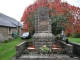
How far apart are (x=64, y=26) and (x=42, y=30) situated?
7812 mm

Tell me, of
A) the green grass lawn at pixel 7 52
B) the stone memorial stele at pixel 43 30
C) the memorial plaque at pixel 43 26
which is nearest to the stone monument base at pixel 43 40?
the stone memorial stele at pixel 43 30

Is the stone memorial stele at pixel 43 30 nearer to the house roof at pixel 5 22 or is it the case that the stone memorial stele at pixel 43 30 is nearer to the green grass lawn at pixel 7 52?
the green grass lawn at pixel 7 52

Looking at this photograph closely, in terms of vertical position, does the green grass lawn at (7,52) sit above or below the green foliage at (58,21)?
below

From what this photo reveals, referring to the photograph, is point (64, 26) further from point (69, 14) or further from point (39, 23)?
point (39, 23)

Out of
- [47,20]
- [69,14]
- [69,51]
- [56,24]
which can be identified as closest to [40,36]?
[47,20]

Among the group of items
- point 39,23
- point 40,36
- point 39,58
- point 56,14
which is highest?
point 56,14

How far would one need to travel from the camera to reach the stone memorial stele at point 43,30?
13.1 meters

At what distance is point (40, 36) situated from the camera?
→ 1318 centimetres

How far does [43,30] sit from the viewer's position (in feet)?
44.7

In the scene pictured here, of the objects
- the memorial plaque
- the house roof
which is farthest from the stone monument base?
the house roof

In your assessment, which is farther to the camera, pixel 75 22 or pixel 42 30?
pixel 75 22

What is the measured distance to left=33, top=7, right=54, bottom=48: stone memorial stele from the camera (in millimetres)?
13086

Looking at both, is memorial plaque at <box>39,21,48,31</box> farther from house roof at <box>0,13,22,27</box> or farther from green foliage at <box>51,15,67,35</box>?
house roof at <box>0,13,22,27</box>

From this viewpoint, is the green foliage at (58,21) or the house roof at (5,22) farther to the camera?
the house roof at (5,22)
